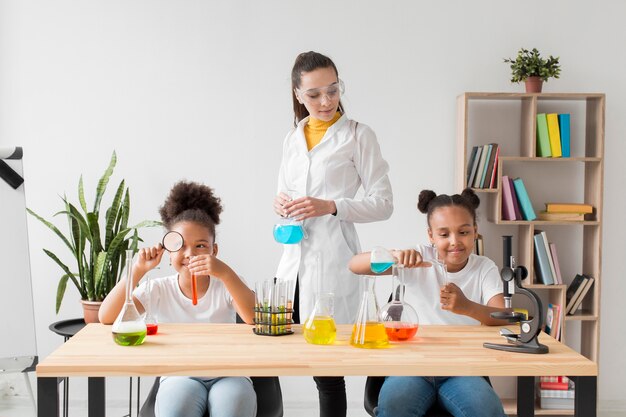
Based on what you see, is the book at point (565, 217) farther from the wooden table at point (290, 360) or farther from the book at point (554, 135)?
the wooden table at point (290, 360)

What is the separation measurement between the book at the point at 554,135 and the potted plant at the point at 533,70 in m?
0.17

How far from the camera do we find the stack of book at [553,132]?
424 cm

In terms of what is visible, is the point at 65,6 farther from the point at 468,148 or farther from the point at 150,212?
the point at 468,148

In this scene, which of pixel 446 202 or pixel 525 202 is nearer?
pixel 446 202

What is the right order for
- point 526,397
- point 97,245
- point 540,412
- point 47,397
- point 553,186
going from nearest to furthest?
point 47,397
point 526,397
point 97,245
point 540,412
point 553,186

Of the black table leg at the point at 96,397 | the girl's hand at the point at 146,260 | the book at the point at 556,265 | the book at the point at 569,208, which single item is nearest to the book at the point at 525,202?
the book at the point at 569,208

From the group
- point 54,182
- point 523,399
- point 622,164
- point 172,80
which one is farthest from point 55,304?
point 622,164

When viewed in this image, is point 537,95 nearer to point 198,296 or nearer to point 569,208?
point 569,208

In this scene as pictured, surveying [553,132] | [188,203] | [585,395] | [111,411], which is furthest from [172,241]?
[553,132]

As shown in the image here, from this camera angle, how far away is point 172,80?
4.28 m

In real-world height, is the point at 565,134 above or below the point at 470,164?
above

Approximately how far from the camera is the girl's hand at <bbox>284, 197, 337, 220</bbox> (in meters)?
2.67

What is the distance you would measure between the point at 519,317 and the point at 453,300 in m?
0.25

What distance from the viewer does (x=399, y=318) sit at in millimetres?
2176
